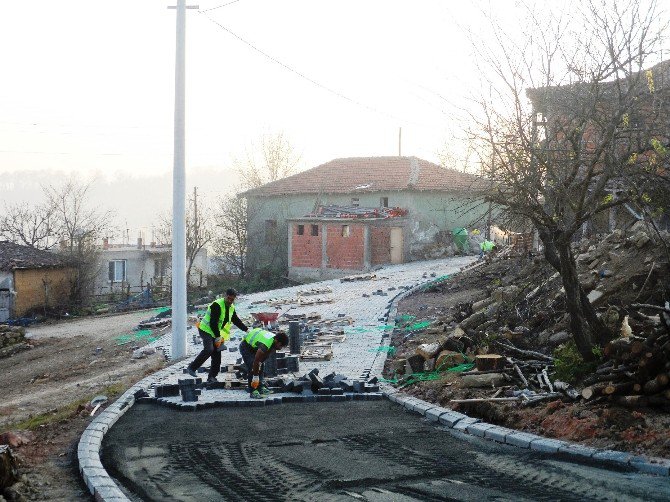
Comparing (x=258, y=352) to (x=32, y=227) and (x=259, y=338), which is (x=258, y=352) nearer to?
(x=259, y=338)

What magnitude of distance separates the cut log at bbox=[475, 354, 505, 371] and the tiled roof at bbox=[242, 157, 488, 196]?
32.4m

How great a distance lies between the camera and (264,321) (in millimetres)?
19953

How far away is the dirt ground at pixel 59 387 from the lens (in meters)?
8.20

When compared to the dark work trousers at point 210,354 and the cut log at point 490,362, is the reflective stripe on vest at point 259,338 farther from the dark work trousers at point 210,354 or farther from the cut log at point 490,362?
the cut log at point 490,362

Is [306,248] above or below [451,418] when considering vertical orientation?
above

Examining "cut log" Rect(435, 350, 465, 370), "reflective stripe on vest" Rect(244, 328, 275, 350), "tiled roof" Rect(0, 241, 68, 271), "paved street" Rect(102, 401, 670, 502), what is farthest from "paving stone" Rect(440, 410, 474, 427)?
"tiled roof" Rect(0, 241, 68, 271)

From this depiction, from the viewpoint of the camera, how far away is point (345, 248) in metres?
45.1

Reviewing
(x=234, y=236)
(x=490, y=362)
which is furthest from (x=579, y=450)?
(x=234, y=236)

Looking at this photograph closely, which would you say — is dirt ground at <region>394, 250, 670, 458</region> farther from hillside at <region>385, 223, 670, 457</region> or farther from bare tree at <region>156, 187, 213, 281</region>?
bare tree at <region>156, 187, 213, 281</region>

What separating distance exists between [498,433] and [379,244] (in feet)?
116

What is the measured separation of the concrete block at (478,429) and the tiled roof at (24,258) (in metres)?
31.5

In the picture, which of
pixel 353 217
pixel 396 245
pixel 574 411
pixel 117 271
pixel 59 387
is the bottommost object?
pixel 59 387

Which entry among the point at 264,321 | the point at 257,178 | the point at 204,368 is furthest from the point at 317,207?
the point at 204,368

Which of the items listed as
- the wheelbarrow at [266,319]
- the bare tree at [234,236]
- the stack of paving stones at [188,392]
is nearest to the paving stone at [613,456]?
the stack of paving stones at [188,392]
